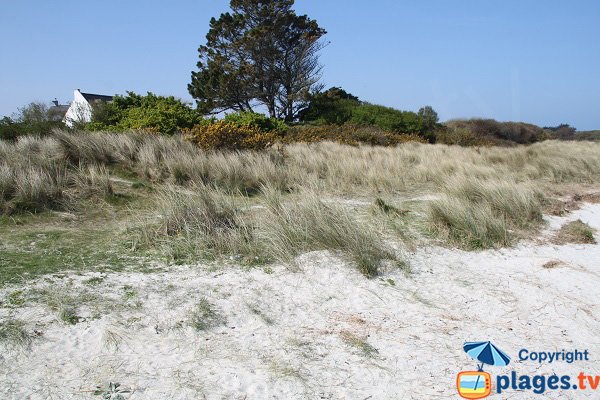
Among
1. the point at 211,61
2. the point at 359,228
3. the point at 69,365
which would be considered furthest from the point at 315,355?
the point at 211,61

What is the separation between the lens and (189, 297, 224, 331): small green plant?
133 inches

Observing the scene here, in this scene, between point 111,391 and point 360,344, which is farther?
point 360,344

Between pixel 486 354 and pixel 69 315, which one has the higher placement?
pixel 69 315

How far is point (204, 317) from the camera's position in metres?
3.50

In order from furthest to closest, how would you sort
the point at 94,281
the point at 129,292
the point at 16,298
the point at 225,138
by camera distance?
the point at 225,138 → the point at 94,281 → the point at 129,292 → the point at 16,298

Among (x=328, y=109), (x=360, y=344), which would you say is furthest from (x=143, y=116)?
(x=328, y=109)

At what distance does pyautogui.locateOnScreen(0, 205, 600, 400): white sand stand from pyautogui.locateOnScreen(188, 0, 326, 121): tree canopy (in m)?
24.5

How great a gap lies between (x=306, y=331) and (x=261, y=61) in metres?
26.4

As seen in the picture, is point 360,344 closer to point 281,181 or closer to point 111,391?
point 111,391

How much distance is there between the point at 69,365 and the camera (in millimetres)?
2799

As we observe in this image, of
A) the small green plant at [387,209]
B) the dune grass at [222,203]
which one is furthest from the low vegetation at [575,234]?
the small green plant at [387,209]

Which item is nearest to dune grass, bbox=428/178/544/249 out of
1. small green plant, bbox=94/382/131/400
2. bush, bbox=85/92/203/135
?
small green plant, bbox=94/382/131/400

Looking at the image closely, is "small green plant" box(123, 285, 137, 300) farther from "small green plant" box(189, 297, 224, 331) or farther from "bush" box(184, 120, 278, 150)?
"bush" box(184, 120, 278, 150)

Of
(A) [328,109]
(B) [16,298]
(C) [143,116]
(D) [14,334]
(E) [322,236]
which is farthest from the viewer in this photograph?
(A) [328,109]
